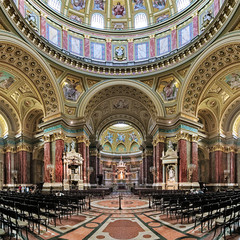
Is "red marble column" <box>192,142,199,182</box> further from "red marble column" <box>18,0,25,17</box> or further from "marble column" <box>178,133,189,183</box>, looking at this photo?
"red marble column" <box>18,0,25,17</box>

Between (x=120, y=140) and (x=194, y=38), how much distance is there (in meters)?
30.8

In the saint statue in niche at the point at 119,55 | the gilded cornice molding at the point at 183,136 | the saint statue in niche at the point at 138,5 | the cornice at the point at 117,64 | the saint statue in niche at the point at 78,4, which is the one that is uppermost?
the saint statue in niche at the point at 138,5

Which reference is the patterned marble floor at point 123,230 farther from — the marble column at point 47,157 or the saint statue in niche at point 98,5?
the saint statue in niche at point 98,5

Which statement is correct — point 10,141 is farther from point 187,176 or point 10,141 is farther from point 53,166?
point 187,176

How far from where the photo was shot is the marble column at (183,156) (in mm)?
23234

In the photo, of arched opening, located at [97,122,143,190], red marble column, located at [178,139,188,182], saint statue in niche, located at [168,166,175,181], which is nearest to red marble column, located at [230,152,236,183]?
red marble column, located at [178,139,188,182]

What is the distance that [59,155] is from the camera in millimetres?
23234

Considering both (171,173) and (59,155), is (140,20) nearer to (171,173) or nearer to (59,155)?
(171,173)

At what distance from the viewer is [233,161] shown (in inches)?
1109

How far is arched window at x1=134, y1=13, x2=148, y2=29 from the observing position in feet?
92.8

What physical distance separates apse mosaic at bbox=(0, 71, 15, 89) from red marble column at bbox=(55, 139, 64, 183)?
26.2 feet

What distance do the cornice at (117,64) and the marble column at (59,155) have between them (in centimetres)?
740

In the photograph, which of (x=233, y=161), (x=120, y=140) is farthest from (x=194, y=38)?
(x=120, y=140)

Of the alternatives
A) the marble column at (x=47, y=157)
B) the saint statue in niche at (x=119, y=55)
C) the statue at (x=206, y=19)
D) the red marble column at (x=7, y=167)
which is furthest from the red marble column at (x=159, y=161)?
the red marble column at (x=7, y=167)
